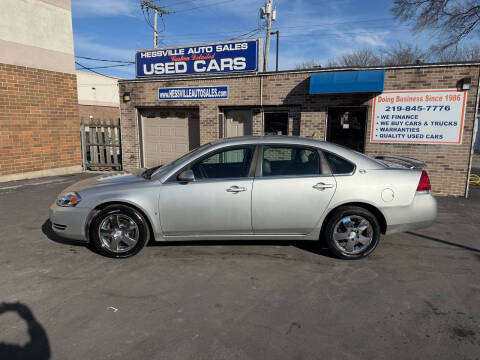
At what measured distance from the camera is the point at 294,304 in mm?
3289

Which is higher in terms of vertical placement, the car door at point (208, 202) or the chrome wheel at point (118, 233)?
the car door at point (208, 202)

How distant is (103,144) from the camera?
495 inches

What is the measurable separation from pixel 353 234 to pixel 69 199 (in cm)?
377

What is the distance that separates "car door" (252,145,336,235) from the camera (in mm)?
4188

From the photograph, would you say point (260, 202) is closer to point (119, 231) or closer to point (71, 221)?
point (119, 231)

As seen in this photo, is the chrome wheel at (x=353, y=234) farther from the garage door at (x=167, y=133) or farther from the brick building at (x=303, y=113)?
the garage door at (x=167, y=133)

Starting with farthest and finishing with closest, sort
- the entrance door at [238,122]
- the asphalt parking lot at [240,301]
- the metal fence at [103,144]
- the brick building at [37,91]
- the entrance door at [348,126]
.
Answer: the metal fence at [103,144]
the entrance door at [238,122]
the brick building at [37,91]
the entrance door at [348,126]
the asphalt parking lot at [240,301]

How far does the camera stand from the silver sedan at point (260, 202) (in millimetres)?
4195

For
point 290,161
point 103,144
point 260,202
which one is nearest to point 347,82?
point 290,161

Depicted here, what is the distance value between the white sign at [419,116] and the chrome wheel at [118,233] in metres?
7.18

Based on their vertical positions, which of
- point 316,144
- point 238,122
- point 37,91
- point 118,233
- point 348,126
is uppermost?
point 37,91

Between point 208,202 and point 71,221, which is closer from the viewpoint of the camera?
point 208,202

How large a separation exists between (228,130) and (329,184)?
23.8 ft

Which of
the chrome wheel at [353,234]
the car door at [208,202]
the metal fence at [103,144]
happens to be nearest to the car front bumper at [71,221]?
the car door at [208,202]
